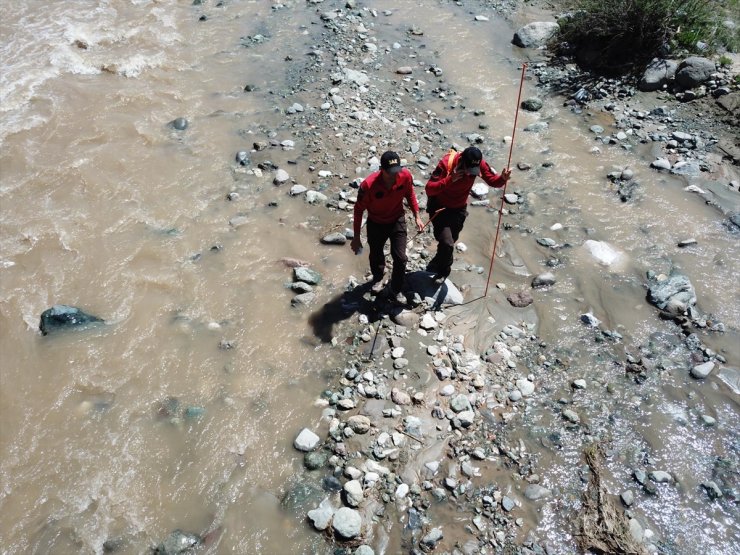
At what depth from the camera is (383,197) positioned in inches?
201

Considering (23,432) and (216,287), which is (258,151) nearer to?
(216,287)

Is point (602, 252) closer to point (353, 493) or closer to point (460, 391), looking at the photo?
point (460, 391)

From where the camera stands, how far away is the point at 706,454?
4.93 meters

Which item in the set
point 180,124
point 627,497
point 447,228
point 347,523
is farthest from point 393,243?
point 180,124

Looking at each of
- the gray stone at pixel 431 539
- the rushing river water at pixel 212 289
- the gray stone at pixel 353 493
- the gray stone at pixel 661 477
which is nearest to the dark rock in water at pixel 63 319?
the rushing river water at pixel 212 289

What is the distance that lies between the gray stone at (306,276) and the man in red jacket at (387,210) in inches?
A: 31.8

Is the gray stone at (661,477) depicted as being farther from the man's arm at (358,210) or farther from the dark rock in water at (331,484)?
the man's arm at (358,210)

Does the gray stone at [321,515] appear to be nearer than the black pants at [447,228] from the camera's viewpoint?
Yes

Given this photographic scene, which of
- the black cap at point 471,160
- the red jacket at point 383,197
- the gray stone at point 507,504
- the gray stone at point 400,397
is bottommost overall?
the gray stone at point 507,504

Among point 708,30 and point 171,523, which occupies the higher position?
point 708,30

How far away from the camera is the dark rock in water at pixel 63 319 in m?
5.70

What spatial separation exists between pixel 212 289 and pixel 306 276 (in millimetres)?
1182

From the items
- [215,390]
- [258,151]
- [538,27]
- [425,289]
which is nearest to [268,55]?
[258,151]

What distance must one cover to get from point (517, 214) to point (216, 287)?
4.41m
